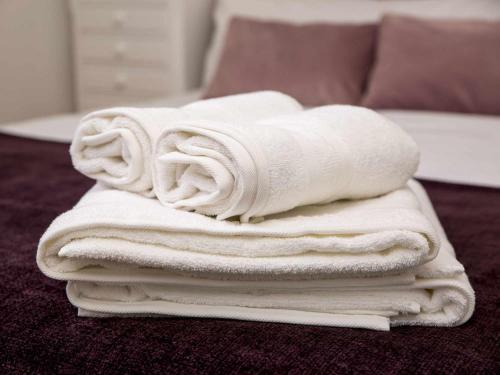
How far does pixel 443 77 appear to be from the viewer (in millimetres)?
2045

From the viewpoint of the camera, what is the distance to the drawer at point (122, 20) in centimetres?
302

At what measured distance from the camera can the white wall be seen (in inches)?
121

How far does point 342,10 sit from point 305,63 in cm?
39

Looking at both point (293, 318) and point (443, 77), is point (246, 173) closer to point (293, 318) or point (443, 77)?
→ point (293, 318)

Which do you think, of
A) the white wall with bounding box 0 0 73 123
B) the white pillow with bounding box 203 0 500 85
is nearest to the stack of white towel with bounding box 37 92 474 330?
the white pillow with bounding box 203 0 500 85

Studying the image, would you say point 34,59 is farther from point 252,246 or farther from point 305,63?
point 252,246

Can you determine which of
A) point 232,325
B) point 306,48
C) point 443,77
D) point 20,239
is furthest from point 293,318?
point 306,48

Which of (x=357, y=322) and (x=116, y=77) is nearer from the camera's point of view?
(x=357, y=322)

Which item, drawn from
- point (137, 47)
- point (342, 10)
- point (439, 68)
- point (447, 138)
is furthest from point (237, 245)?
point (137, 47)

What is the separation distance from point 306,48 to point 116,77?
1.21 metres

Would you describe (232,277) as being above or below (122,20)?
above

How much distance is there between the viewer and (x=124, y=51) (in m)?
3.12

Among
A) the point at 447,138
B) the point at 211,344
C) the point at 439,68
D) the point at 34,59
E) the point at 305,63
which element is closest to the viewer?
the point at 211,344

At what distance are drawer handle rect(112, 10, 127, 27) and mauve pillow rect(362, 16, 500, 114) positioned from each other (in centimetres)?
137
